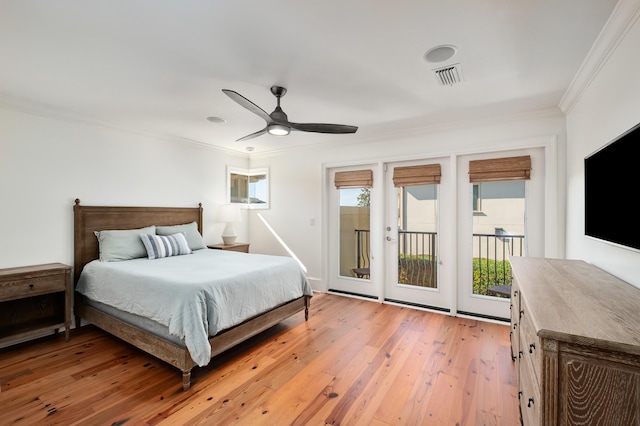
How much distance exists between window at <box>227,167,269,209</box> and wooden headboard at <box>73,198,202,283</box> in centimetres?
125

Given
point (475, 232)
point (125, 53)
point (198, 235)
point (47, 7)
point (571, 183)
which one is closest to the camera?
point (47, 7)

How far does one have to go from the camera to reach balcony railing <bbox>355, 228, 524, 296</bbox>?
3.52 m

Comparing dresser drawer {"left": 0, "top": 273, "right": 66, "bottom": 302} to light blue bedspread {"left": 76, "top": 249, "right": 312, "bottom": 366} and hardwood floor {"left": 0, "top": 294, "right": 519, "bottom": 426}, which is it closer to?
light blue bedspread {"left": 76, "top": 249, "right": 312, "bottom": 366}

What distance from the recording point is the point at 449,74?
240 cm

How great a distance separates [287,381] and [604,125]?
A: 294 cm

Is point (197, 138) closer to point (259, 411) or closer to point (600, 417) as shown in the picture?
point (259, 411)

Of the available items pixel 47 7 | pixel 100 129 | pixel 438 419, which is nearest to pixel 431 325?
pixel 438 419

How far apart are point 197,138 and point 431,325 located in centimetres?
409

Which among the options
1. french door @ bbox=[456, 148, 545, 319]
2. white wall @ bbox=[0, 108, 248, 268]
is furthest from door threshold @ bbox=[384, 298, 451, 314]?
white wall @ bbox=[0, 108, 248, 268]

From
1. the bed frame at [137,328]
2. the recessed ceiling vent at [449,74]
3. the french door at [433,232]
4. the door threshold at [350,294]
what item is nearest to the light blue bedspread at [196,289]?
the bed frame at [137,328]

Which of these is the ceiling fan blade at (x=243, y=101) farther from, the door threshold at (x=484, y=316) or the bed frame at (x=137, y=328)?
the door threshold at (x=484, y=316)

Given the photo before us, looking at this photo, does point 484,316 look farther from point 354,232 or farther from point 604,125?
point 604,125

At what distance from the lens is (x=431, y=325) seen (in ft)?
11.2

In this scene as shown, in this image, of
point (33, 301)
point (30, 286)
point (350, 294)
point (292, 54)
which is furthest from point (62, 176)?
point (350, 294)
